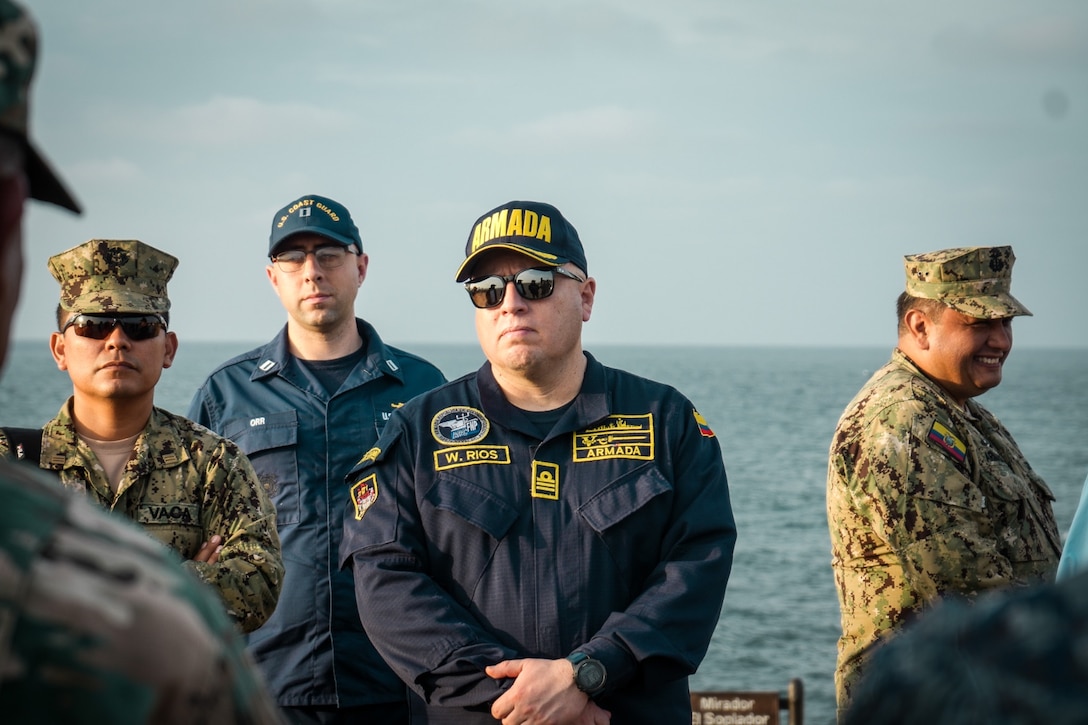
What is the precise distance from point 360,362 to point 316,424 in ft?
1.22

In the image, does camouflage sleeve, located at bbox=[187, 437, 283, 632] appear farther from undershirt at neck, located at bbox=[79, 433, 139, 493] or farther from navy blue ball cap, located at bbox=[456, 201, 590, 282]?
navy blue ball cap, located at bbox=[456, 201, 590, 282]

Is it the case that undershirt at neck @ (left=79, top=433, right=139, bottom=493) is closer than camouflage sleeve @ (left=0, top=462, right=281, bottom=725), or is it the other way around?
camouflage sleeve @ (left=0, top=462, right=281, bottom=725)

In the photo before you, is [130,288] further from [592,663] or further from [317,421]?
[592,663]

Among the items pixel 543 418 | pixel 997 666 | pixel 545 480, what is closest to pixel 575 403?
pixel 543 418

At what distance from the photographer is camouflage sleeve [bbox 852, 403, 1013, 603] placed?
13.7 feet

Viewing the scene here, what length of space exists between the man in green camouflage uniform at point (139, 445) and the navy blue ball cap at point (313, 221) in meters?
1.12

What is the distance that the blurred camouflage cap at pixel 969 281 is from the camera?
4.64 m

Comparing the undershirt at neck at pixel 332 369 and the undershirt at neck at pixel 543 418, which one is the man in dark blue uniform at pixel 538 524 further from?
the undershirt at neck at pixel 332 369

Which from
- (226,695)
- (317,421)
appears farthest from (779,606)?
(226,695)

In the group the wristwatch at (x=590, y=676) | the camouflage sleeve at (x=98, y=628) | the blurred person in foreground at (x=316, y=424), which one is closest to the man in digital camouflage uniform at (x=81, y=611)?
the camouflage sleeve at (x=98, y=628)

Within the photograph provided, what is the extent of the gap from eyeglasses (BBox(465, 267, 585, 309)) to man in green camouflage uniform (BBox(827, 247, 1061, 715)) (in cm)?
128

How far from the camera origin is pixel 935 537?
4.20m

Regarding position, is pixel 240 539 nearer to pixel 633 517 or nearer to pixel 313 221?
pixel 633 517

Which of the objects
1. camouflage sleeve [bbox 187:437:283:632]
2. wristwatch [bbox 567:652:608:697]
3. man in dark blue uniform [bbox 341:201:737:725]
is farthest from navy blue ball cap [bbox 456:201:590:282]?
wristwatch [bbox 567:652:608:697]
